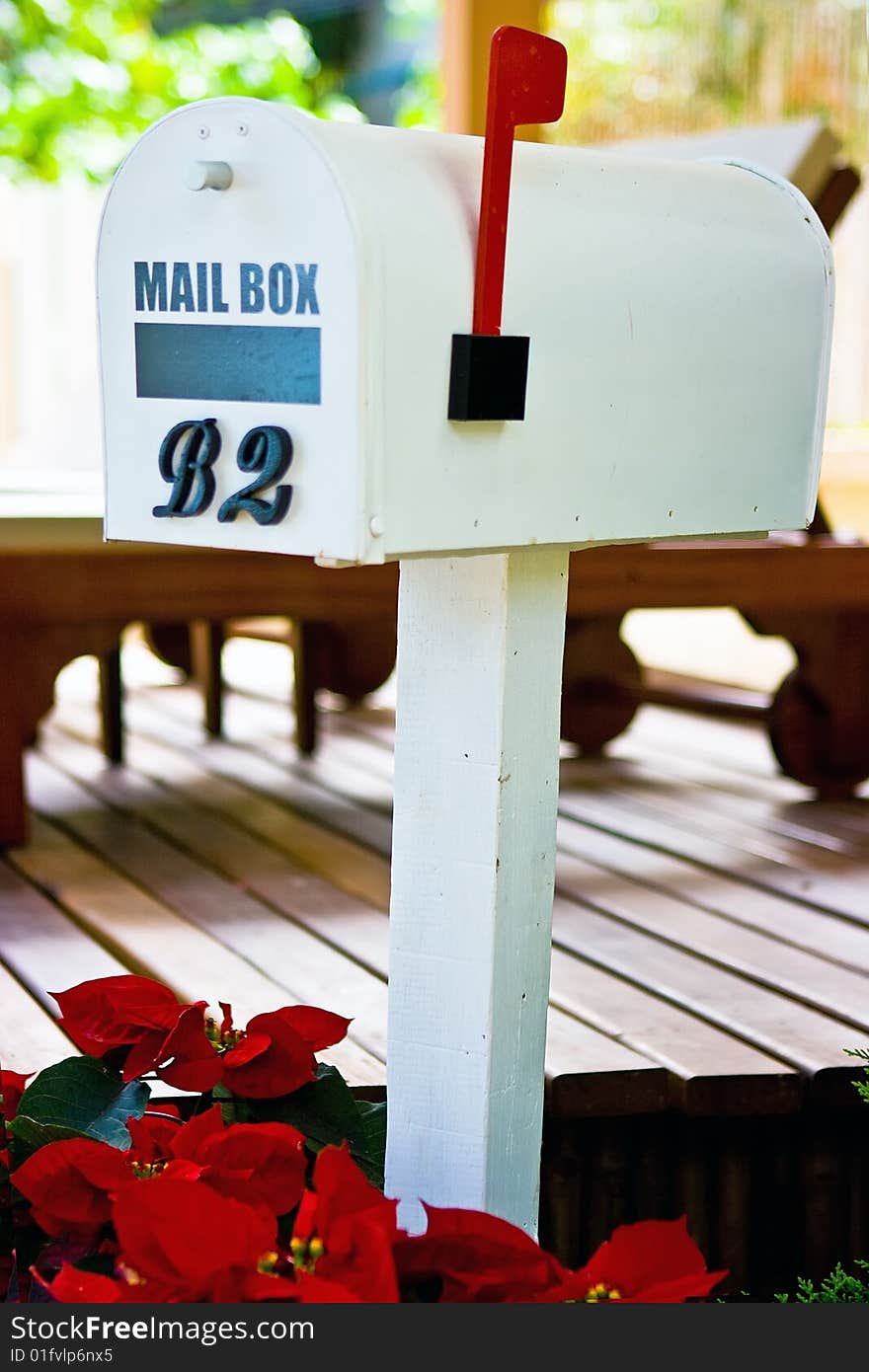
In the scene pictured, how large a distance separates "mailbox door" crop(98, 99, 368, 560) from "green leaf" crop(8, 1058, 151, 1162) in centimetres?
36

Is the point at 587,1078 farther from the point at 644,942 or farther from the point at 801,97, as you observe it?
the point at 801,97

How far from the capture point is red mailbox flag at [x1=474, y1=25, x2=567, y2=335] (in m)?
0.98

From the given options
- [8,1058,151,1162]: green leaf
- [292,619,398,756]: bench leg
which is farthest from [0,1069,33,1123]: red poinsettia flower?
[292,619,398,756]: bench leg

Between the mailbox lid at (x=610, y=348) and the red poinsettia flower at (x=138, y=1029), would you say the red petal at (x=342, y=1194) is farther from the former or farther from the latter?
the mailbox lid at (x=610, y=348)

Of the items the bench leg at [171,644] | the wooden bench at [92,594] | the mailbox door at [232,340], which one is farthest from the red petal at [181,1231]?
the bench leg at [171,644]

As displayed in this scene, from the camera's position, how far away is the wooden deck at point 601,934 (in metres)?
1.61

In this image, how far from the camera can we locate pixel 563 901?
2.26 meters

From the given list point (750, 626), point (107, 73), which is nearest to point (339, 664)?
point (750, 626)

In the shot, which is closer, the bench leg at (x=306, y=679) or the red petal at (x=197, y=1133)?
the red petal at (x=197, y=1133)

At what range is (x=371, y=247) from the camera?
36.7 inches

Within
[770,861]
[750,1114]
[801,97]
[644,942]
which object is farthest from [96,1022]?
[801,97]

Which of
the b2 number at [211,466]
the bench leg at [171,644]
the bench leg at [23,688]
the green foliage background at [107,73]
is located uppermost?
the green foliage background at [107,73]

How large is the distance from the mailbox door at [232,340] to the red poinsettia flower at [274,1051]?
35 centimetres

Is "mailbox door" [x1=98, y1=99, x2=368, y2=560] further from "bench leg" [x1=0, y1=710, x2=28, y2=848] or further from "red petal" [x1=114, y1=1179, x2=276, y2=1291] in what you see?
"bench leg" [x1=0, y1=710, x2=28, y2=848]
